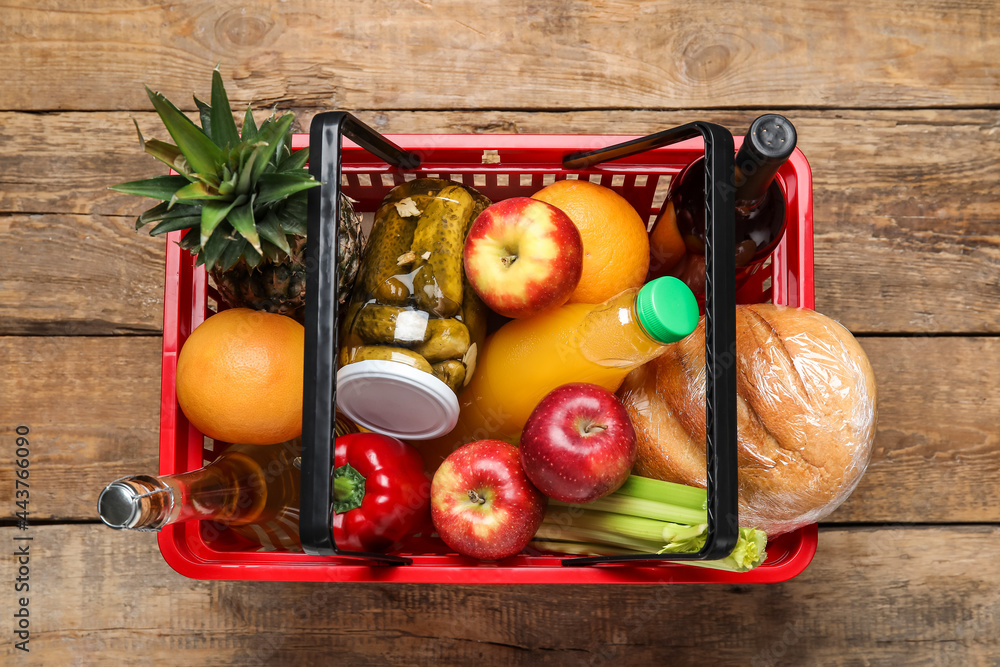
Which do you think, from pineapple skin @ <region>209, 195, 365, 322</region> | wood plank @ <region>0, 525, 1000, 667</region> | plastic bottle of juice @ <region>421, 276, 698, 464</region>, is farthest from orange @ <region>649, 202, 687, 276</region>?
wood plank @ <region>0, 525, 1000, 667</region>

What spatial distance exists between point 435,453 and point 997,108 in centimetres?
90

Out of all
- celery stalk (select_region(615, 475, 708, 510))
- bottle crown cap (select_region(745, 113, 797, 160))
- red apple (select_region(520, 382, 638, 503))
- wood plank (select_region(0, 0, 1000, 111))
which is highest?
wood plank (select_region(0, 0, 1000, 111))

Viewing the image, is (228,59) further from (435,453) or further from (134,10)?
(435,453)

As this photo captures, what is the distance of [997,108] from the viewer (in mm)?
904

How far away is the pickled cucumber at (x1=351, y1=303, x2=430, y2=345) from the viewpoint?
64cm

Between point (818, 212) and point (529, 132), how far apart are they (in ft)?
1.34

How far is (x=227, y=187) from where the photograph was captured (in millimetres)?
557

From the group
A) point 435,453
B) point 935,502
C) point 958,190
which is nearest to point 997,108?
point 958,190

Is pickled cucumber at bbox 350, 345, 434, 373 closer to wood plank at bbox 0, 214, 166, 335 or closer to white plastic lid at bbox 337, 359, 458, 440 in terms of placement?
white plastic lid at bbox 337, 359, 458, 440

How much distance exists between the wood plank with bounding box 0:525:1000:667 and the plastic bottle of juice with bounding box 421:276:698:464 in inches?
10.8

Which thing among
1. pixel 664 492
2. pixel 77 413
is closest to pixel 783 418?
pixel 664 492

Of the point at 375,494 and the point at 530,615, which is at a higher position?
the point at 375,494

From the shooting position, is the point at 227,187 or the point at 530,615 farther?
the point at 530,615

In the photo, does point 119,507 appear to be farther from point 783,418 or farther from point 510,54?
point 510,54
